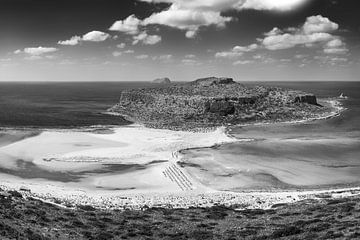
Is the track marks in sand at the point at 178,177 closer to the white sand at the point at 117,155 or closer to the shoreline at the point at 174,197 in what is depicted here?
the white sand at the point at 117,155

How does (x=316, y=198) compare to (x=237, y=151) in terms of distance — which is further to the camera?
(x=237, y=151)

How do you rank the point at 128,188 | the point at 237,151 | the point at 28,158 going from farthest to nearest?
the point at 237,151 < the point at 28,158 < the point at 128,188

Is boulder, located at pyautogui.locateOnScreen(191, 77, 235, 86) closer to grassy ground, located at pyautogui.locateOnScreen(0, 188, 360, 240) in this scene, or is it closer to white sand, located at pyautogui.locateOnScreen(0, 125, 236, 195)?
white sand, located at pyautogui.locateOnScreen(0, 125, 236, 195)

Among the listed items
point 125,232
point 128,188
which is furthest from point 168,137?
point 125,232

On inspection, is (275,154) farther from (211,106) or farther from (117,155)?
(211,106)

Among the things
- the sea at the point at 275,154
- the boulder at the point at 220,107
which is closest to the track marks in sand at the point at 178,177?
the sea at the point at 275,154

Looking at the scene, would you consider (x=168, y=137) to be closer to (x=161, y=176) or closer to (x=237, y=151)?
(x=237, y=151)

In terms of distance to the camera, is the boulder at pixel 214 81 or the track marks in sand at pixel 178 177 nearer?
the track marks in sand at pixel 178 177
